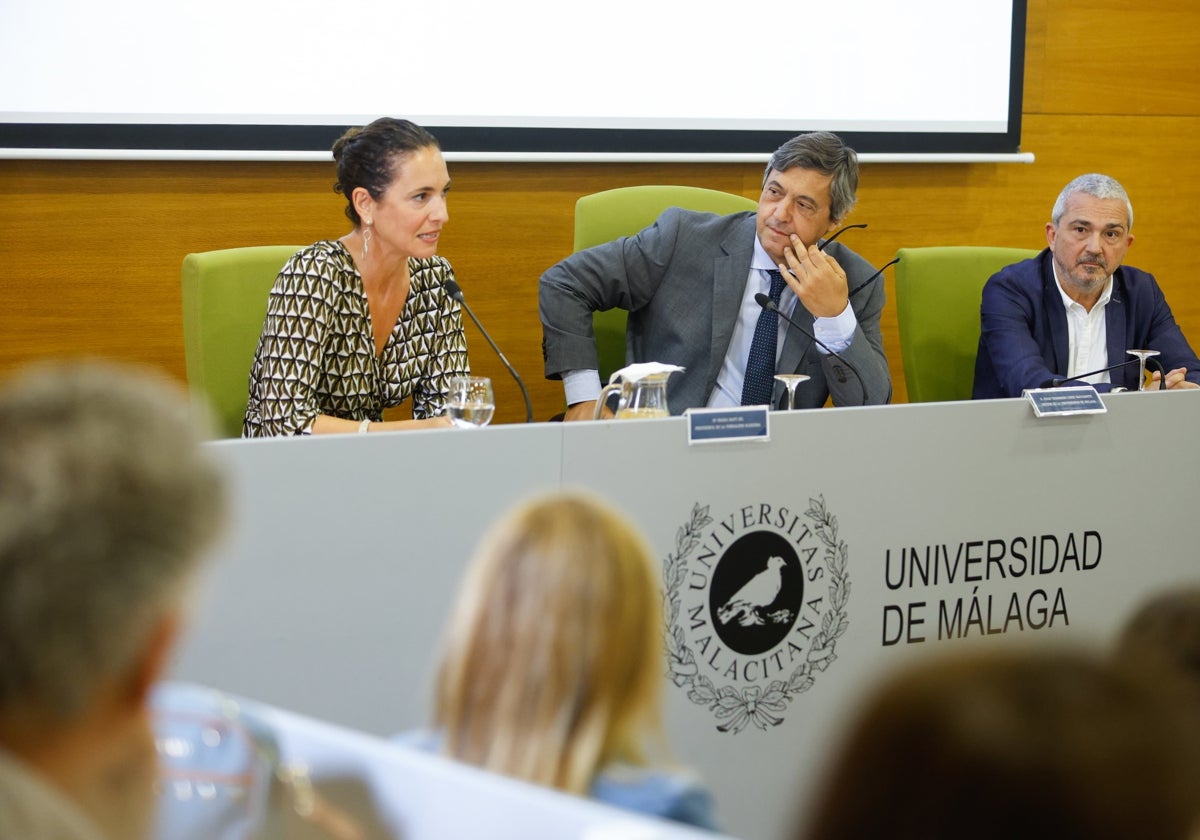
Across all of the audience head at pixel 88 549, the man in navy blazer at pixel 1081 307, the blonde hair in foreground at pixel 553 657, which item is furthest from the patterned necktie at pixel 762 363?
the audience head at pixel 88 549

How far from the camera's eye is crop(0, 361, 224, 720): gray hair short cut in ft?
1.75

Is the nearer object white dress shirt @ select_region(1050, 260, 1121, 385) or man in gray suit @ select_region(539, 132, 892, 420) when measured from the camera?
man in gray suit @ select_region(539, 132, 892, 420)

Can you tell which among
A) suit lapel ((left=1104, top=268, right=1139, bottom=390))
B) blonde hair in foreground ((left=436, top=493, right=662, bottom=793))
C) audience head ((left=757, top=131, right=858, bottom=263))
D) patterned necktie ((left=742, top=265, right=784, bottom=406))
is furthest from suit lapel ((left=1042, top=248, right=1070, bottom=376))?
blonde hair in foreground ((left=436, top=493, right=662, bottom=793))

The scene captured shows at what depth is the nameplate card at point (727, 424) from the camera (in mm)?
2029

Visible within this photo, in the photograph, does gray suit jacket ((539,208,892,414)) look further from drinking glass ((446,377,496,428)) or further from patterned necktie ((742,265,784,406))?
drinking glass ((446,377,496,428))

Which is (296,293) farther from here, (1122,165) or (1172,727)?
(1122,165)

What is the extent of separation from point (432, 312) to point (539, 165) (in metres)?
1.08

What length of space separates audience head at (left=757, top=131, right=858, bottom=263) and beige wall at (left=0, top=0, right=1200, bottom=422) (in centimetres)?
93

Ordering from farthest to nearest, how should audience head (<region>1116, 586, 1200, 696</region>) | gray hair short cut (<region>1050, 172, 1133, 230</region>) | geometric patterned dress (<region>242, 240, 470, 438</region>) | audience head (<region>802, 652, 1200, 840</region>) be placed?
gray hair short cut (<region>1050, 172, 1133, 230</region>) < geometric patterned dress (<region>242, 240, 470, 438</region>) < audience head (<region>1116, 586, 1200, 696</region>) < audience head (<region>802, 652, 1200, 840</region>)

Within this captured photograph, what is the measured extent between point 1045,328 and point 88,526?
2.95 metres

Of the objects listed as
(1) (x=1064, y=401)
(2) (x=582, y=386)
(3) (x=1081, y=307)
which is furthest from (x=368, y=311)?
(3) (x=1081, y=307)

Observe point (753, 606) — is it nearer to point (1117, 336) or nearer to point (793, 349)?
point (793, 349)

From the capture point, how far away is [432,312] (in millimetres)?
2783

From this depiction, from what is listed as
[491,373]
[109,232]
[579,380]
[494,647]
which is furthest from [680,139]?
[494,647]
